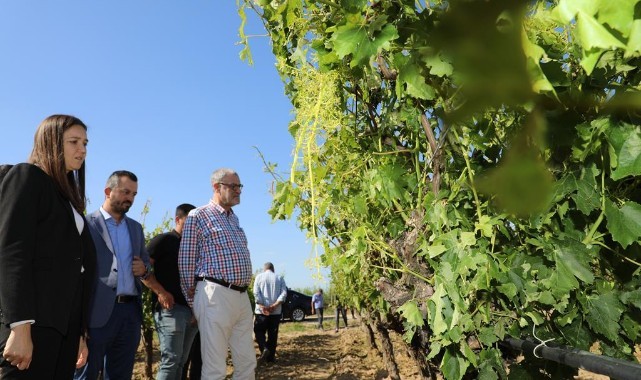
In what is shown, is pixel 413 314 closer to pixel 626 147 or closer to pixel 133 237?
pixel 626 147

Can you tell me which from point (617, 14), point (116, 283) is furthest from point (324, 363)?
point (617, 14)

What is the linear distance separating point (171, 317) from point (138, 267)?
0.67 meters

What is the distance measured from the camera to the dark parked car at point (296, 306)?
74.4ft

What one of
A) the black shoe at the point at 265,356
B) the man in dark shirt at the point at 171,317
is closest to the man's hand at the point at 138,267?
the man in dark shirt at the point at 171,317

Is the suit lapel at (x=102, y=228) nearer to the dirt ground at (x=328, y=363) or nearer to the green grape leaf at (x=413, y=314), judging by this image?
the green grape leaf at (x=413, y=314)

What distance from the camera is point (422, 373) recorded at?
82.1 inches

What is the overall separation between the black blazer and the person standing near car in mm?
7240

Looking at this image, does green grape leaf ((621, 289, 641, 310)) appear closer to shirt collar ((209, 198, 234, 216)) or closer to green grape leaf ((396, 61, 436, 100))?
green grape leaf ((396, 61, 436, 100))

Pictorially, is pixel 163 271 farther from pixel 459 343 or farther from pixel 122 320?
pixel 459 343

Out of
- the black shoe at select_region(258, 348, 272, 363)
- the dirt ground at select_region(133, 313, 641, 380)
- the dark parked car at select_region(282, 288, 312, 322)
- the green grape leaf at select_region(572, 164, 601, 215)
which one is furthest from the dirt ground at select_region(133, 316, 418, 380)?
the dark parked car at select_region(282, 288, 312, 322)

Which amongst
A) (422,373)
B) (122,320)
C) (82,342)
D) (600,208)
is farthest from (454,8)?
(122,320)

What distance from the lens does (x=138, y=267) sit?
3639 millimetres

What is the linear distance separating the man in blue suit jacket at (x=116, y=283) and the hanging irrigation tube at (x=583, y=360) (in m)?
2.54

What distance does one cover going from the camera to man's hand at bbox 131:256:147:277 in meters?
3.62
